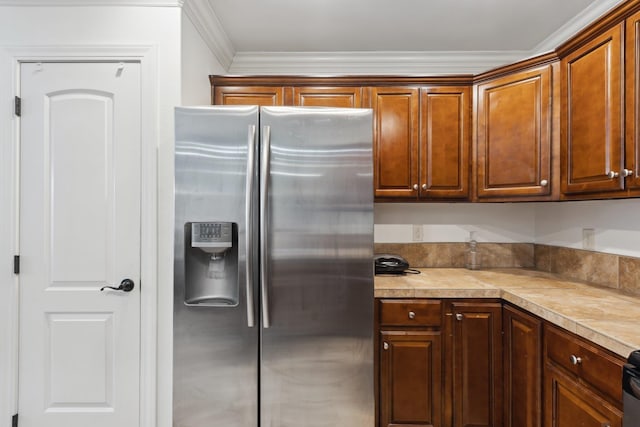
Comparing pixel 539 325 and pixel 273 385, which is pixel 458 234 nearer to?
pixel 539 325

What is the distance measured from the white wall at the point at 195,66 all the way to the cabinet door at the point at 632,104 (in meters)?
2.08

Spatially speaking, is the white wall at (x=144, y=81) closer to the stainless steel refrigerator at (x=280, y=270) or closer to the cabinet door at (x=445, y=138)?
the stainless steel refrigerator at (x=280, y=270)

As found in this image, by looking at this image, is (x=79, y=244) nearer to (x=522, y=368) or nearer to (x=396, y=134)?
(x=396, y=134)

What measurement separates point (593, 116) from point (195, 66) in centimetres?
213

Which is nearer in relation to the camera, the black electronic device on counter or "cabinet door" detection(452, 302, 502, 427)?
"cabinet door" detection(452, 302, 502, 427)

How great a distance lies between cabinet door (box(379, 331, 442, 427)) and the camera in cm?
187

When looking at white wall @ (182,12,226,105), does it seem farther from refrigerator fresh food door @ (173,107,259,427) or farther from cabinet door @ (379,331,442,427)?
cabinet door @ (379,331,442,427)

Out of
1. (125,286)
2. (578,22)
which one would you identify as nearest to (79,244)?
(125,286)

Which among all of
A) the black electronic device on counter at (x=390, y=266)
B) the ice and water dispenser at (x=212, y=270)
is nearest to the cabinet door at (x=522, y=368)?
the black electronic device on counter at (x=390, y=266)

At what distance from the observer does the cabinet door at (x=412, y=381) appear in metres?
1.87

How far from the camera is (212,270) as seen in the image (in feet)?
5.46

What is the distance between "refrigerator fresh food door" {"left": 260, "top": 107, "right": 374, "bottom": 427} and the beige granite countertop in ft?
1.24

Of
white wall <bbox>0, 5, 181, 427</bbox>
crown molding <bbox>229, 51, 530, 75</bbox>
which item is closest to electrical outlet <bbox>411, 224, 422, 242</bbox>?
crown molding <bbox>229, 51, 530, 75</bbox>

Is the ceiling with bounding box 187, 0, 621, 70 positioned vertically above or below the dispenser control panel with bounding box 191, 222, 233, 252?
above
